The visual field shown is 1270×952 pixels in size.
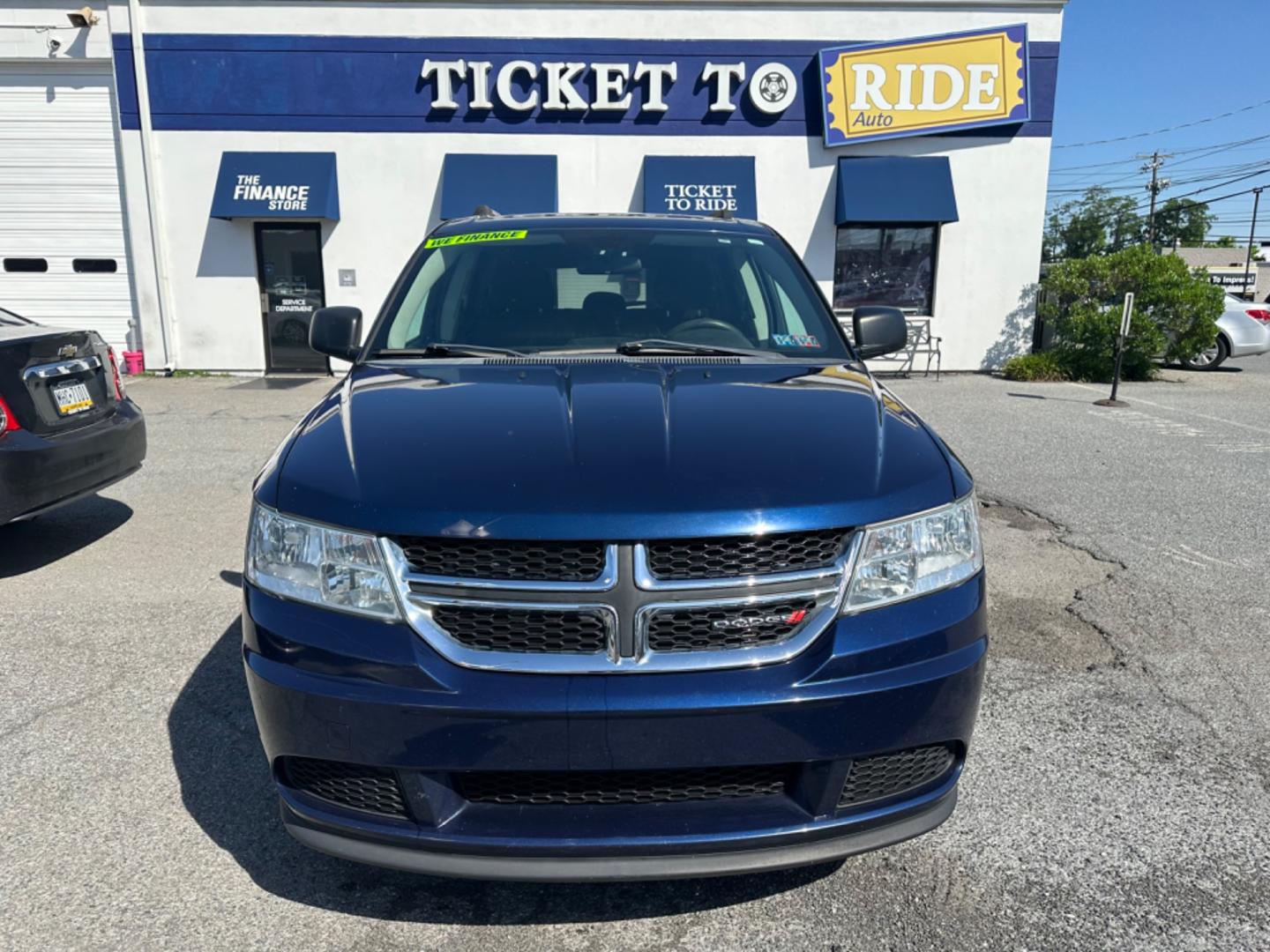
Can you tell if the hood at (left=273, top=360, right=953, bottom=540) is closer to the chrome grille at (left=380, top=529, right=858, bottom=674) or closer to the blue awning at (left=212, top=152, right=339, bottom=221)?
the chrome grille at (left=380, top=529, right=858, bottom=674)

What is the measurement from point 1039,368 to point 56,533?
13169 millimetres

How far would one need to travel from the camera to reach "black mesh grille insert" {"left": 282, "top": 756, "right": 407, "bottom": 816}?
6.54 feet

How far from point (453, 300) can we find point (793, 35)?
500 inches

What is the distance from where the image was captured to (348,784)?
2025 mm

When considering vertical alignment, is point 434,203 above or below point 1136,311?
above

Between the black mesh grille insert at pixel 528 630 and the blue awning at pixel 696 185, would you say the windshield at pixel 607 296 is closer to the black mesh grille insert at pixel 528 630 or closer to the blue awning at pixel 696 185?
the black mesh grille insert at pixel 528 630

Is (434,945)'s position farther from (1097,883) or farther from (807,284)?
(807,284)

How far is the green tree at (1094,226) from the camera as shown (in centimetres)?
8506

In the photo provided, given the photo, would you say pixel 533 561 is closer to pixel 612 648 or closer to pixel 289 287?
pixel 612 648

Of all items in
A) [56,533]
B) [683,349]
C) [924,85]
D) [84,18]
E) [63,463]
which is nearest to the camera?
[683,349]

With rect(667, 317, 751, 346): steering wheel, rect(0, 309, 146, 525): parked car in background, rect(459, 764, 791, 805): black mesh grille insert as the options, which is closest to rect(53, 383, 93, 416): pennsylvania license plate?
rect(0, 309, 146, 525): parked car in background

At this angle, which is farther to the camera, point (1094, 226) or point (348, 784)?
point (1094, 226)

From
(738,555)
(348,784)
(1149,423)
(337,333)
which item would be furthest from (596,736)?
(1149,423)

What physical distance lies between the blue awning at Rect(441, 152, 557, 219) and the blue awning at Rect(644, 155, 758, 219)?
1564mm
